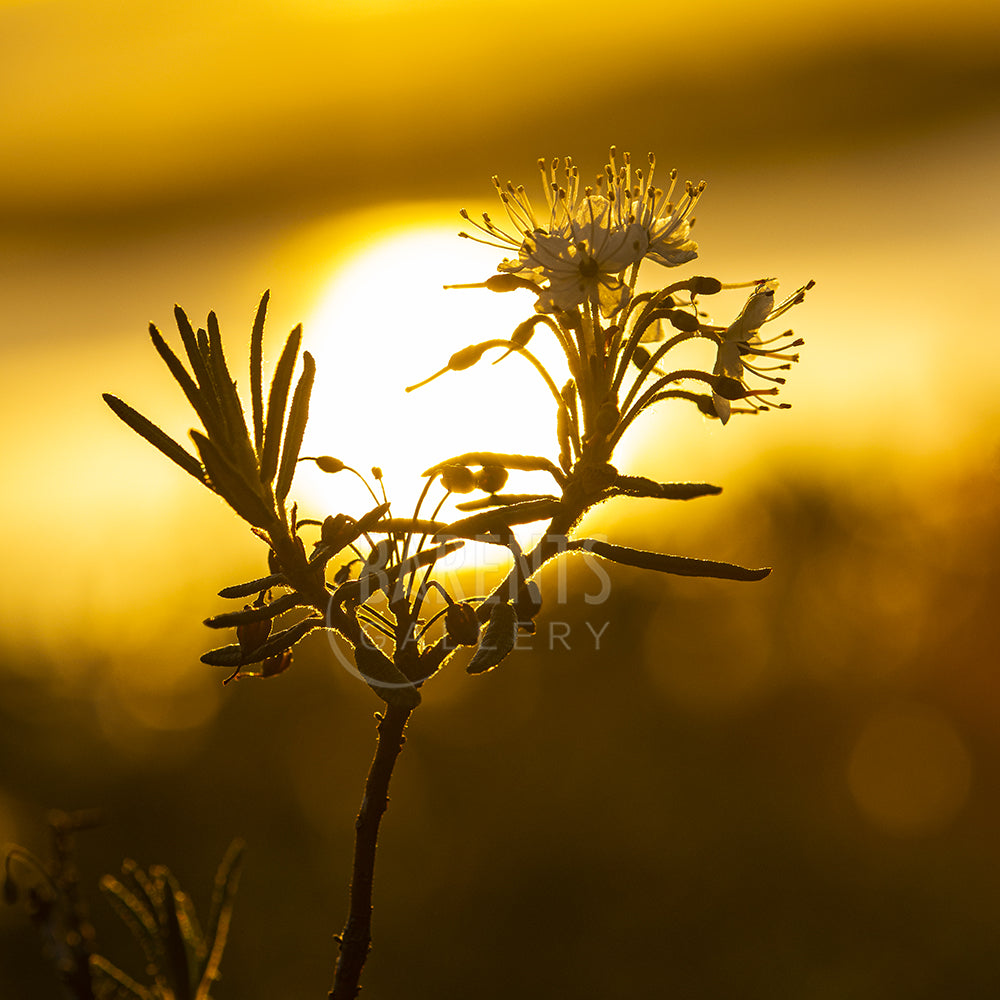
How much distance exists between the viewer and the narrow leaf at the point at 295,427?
7.60 feet

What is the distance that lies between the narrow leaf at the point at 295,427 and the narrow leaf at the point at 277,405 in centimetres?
2

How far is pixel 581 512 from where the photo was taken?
2.32 m

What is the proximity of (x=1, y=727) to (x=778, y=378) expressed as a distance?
23153 mm

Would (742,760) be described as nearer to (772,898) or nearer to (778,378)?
(772,898)

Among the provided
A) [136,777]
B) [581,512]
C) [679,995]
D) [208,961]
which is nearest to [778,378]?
[581,512]

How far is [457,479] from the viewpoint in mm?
2311

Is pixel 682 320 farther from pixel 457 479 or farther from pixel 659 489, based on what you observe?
pixel 457 479

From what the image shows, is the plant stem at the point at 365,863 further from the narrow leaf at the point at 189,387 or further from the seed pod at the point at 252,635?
the narrow leaf at the point at 189,387

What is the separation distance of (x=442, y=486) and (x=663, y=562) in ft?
1.81

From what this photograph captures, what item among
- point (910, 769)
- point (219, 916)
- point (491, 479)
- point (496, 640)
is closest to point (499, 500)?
point (491, 479)

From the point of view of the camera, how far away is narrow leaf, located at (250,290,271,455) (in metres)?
2.32

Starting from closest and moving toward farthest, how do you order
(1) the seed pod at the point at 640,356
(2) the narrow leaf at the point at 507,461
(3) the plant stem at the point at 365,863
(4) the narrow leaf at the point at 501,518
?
1. (3) the plant stem at the point at 365,863
2. (4) the narrow leaf at the point at 501,518
3. (2) the narrow leaf at the point at 507,461
4. (1) the seed pod at the point at 640,356

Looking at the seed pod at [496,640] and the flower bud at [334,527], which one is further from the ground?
the flower bud at [334,527]

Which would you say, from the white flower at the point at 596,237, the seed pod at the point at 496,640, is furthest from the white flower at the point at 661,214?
the seed pod at the point at 496,640
